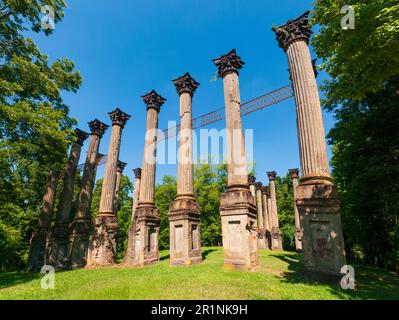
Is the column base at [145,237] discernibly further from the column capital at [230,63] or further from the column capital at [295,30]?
the column capital at [295,30]

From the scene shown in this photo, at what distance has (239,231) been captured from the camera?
1004 cm

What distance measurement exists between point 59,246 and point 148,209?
8006 millimetres

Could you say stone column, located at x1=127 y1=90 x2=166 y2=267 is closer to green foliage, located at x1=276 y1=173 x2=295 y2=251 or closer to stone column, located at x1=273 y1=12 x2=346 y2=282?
stone column, located at x1=273 y1=12 x2=346 y2=282

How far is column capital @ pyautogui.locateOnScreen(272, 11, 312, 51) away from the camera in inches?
417

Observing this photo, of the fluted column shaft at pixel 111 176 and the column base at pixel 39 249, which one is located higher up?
the fluted column shaft at pixel 111 176

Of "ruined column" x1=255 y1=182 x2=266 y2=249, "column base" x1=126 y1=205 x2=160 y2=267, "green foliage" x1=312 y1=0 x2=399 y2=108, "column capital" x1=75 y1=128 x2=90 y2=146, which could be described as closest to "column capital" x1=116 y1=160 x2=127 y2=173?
"column capital" x1=75 y1=128 x2=90 y2=146

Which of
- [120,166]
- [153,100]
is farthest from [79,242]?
[120,166]

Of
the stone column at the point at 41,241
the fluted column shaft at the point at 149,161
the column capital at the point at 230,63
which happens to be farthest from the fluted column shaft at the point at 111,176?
the column capital at the point at 230,63

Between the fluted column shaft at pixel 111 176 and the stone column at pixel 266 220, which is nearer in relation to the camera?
the fluted column shaft at pixel 111 176

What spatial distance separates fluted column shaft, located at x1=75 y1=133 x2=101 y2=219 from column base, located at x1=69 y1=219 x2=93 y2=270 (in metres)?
0.62

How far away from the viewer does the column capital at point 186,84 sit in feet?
51.1

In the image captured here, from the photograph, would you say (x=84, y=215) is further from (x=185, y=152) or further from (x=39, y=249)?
(x=185, y=152)

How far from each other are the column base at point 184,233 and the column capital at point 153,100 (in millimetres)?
7502

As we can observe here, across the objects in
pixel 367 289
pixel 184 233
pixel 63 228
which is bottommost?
pixel 367 289
